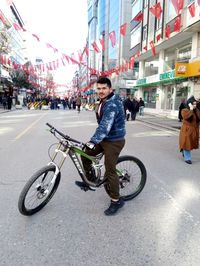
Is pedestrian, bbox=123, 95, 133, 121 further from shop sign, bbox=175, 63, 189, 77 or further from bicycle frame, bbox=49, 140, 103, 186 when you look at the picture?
bicycle frame, bbox=49, 140, 103, 186

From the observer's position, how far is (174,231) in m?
3.70

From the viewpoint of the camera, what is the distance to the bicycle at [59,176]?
400 cm

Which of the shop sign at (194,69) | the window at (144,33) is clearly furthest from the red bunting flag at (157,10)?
the window at (144,33)

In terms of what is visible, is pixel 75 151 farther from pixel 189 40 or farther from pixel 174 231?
pixel 189 40

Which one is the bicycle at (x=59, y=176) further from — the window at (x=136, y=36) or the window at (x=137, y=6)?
the window at (x=137, y=6)

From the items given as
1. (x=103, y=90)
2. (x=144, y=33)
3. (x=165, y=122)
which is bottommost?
(x=165, y=122)

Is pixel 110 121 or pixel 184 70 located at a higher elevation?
pixel 184 70

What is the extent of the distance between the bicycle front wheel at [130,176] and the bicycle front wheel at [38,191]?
3.33 ft

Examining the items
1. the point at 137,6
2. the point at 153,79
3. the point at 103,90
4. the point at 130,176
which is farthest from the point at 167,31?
the point at 103,90

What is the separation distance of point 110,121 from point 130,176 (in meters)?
1.27

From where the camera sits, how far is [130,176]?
4848 mm

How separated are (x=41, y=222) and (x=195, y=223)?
198 centimetres

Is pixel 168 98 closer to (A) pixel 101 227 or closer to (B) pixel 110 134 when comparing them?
(B) pixel 110 134

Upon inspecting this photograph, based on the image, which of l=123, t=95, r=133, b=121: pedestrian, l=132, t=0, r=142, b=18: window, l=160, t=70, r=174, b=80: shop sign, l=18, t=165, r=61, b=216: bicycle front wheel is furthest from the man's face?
l=132, t=0, r=142, b=18: window
